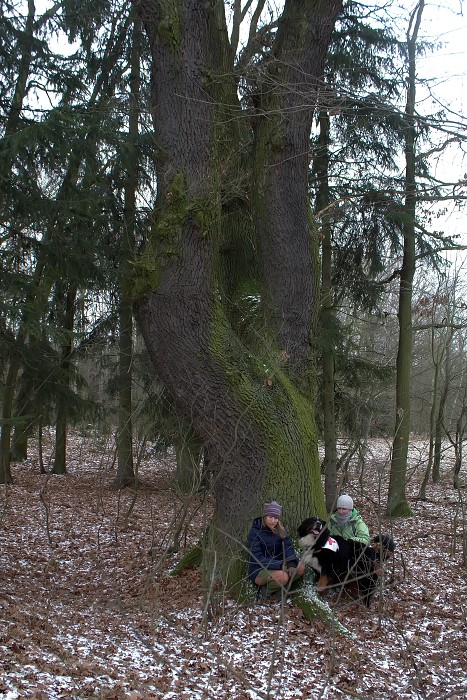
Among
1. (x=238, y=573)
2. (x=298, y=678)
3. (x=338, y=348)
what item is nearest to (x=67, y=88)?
(x=338, y=348)

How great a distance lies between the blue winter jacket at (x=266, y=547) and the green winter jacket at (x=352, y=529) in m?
0.66

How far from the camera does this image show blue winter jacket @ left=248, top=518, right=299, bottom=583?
6.50 m

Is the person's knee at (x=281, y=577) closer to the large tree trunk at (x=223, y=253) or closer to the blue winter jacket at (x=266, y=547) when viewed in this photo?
the blue winter jacket at (x=266, y=547)

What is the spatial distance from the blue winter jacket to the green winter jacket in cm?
66

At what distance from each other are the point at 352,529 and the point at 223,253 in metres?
3.50

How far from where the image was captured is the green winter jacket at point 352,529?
6.89 metres

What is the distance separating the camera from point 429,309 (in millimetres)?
16516

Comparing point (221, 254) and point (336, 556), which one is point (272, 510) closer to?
point (336, 556)

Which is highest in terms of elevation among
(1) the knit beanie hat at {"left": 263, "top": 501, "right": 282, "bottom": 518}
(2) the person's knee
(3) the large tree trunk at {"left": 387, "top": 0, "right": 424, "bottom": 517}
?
(3) the large tree trunk at {"left": 387, "top": 0, "right": 424, "bottom": 517}

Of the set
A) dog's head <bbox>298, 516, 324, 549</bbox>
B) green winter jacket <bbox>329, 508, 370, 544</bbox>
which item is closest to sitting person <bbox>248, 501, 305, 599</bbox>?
dog's head <bbox>298, 516, 324, 549</bbox>

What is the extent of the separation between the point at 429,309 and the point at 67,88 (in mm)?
9760

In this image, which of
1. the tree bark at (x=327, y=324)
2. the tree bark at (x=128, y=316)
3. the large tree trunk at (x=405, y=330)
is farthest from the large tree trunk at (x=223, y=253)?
the tree bark at (x=128, y=316)

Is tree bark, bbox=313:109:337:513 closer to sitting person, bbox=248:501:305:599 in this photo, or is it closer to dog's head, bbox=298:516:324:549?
dog's head, bbox=298:516:324:549

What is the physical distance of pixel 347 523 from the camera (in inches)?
277
